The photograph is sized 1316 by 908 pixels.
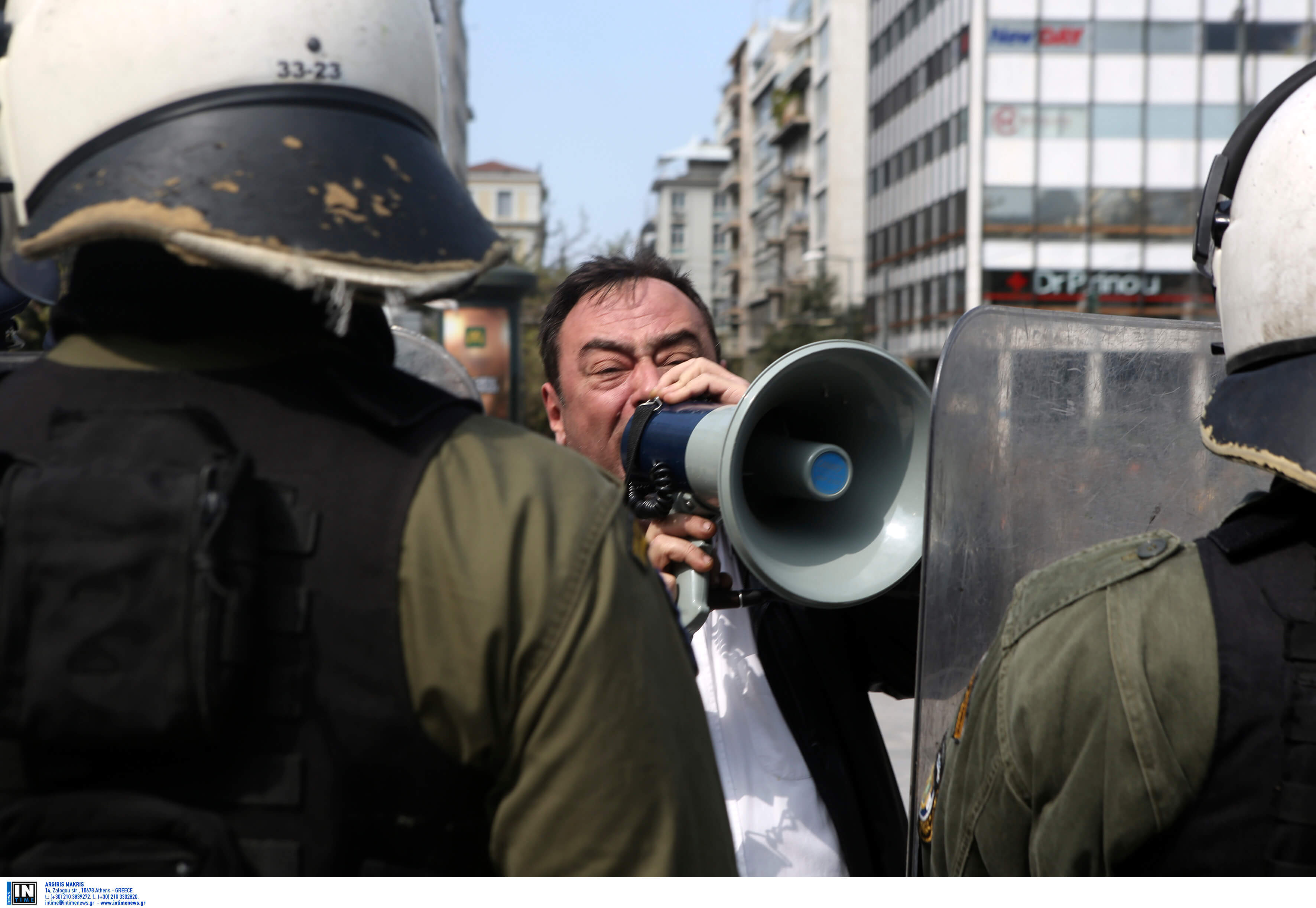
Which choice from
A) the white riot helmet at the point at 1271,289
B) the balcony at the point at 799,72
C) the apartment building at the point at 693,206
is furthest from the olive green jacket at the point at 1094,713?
the apartment building at the point at 693,206

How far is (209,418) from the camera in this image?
965 millimetres

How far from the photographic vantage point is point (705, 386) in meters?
2.26

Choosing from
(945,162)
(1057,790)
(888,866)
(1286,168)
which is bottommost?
(888,866)

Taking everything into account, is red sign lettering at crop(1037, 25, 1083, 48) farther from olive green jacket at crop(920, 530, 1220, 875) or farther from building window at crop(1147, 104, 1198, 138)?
olive green jacket at crop(920, 530, 1220, 875)

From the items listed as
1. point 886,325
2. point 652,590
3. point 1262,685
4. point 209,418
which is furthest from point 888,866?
point 886,325

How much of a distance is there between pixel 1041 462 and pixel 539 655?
107 cm

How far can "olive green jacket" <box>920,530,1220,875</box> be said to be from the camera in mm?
1276

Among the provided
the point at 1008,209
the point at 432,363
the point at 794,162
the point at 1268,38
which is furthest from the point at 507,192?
the point at 432,363

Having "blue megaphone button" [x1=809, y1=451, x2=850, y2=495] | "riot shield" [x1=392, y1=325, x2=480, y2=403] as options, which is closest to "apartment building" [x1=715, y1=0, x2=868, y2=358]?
"riot shield" [x1=392, y1=325, x2=480, y2=403]

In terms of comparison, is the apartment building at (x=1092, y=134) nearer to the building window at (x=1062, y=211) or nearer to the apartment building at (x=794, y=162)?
the building window at (x=1062, y=211)

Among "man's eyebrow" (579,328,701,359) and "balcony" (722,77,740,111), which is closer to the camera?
"man's eyebrow" (579,328,701,359)

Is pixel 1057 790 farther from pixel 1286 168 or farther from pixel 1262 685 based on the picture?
pixel 1286 168

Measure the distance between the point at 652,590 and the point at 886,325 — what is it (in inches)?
1670
